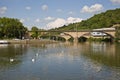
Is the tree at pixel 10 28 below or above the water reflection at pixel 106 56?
Result: above

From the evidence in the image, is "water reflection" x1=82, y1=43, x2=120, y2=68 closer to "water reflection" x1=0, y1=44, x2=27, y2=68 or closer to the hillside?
"water reflection" x1=0, y1=44, x2=27, y2=68

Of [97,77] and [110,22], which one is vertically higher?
[110,22]

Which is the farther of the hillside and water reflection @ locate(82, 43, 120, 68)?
the hillside

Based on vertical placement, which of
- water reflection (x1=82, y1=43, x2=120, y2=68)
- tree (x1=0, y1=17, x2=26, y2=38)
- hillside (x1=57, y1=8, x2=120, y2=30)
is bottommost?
water reflection (x1=82, y1=43, x2=120, y2=68)

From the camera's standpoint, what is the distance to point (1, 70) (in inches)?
1067

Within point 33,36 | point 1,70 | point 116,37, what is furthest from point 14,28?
point 1,70

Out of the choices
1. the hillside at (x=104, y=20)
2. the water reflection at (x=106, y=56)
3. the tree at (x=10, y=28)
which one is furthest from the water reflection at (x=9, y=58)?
the hillside at (x=104, y=20)

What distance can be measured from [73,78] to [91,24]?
435 ft

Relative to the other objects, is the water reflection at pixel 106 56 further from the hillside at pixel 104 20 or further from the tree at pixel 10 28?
the hillside at pixel 104 20

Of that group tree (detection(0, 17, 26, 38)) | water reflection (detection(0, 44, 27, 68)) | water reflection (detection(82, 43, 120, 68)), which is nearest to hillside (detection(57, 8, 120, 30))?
tree (detection(0, 17, 26, 38))

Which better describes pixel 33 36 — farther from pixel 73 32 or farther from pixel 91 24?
pixel 91 24

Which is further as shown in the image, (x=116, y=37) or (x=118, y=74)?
(x=116, y=37)

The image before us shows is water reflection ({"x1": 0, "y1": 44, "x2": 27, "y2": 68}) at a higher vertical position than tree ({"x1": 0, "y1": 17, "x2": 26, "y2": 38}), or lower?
lower

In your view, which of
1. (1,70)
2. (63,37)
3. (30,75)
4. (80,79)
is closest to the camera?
(80,79)
